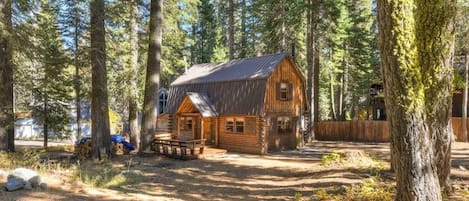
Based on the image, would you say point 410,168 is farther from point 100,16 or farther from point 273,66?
point 273,66

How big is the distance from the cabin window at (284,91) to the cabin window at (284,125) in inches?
50.6

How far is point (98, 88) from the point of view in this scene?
1455 cm

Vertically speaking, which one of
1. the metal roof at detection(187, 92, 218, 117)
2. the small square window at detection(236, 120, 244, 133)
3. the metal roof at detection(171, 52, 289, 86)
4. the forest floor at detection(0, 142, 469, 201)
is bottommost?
the forest floor at detection(0, 142, 469, 201)

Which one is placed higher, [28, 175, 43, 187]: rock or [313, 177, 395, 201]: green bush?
[28, 175, 43, 187]: rock

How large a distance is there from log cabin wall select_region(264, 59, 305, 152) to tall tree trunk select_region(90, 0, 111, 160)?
9237mm

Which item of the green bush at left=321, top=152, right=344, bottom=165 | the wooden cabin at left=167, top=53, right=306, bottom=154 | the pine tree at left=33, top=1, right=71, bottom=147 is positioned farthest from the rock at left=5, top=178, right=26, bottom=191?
the wooden cabin at left=167, top=53, right=306, bottom=154

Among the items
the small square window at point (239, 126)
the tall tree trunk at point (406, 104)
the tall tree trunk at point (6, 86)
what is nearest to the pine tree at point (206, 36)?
the small square window at point (239, 126)

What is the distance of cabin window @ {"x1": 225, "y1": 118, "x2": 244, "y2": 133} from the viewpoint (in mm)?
20875

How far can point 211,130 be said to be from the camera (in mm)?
22438

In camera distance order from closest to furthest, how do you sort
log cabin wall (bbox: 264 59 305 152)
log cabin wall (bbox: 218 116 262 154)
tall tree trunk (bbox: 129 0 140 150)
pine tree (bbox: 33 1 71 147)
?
1. pine tree (bbox: 33 1 71 147)
2. log cabin wall (bbox: 218 116 262 154)
3. tall tree trunk (bbox: 129 0 140 150)
4. log cabin wall (bbox: 264 59 305 152)

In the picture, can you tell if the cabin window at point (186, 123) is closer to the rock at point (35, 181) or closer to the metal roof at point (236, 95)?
the metal roof at point (236, 95)

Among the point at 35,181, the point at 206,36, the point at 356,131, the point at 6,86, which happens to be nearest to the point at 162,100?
the point at 206,36

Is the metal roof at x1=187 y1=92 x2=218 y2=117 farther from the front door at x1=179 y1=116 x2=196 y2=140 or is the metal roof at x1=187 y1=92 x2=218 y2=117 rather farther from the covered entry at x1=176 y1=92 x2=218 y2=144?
the front door at x1=179 y1=116 x2=196 y2=140

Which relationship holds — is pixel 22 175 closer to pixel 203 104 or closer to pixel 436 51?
pixel 436 51
